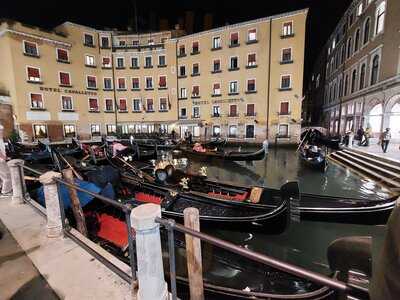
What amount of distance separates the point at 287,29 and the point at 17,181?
67.8 feet

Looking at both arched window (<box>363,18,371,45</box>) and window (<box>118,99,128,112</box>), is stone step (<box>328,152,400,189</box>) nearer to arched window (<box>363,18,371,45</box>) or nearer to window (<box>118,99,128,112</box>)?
arched window (<box>363,18,371,45</box>)

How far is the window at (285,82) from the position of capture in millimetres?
18609

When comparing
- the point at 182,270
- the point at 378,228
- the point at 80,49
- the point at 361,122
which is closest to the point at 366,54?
the point at 361,122

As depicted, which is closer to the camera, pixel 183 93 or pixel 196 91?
pixel 196 91

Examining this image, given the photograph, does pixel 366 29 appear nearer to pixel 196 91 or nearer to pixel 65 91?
pixel 196 91

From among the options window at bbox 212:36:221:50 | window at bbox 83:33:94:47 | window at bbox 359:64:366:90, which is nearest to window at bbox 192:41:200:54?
window at bbox 212:36:221:50

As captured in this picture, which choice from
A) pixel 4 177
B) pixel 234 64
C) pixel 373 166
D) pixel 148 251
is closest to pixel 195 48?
pixel 234 64

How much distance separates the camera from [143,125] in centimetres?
2419

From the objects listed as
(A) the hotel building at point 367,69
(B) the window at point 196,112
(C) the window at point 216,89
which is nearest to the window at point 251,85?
(C) the window at point 216,89

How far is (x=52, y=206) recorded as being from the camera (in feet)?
9.75

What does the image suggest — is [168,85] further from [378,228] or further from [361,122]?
[378,228]

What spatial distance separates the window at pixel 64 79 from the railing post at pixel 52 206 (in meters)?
22.4

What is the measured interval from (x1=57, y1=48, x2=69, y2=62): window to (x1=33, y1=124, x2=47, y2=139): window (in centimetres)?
666

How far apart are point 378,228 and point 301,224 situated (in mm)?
1837
